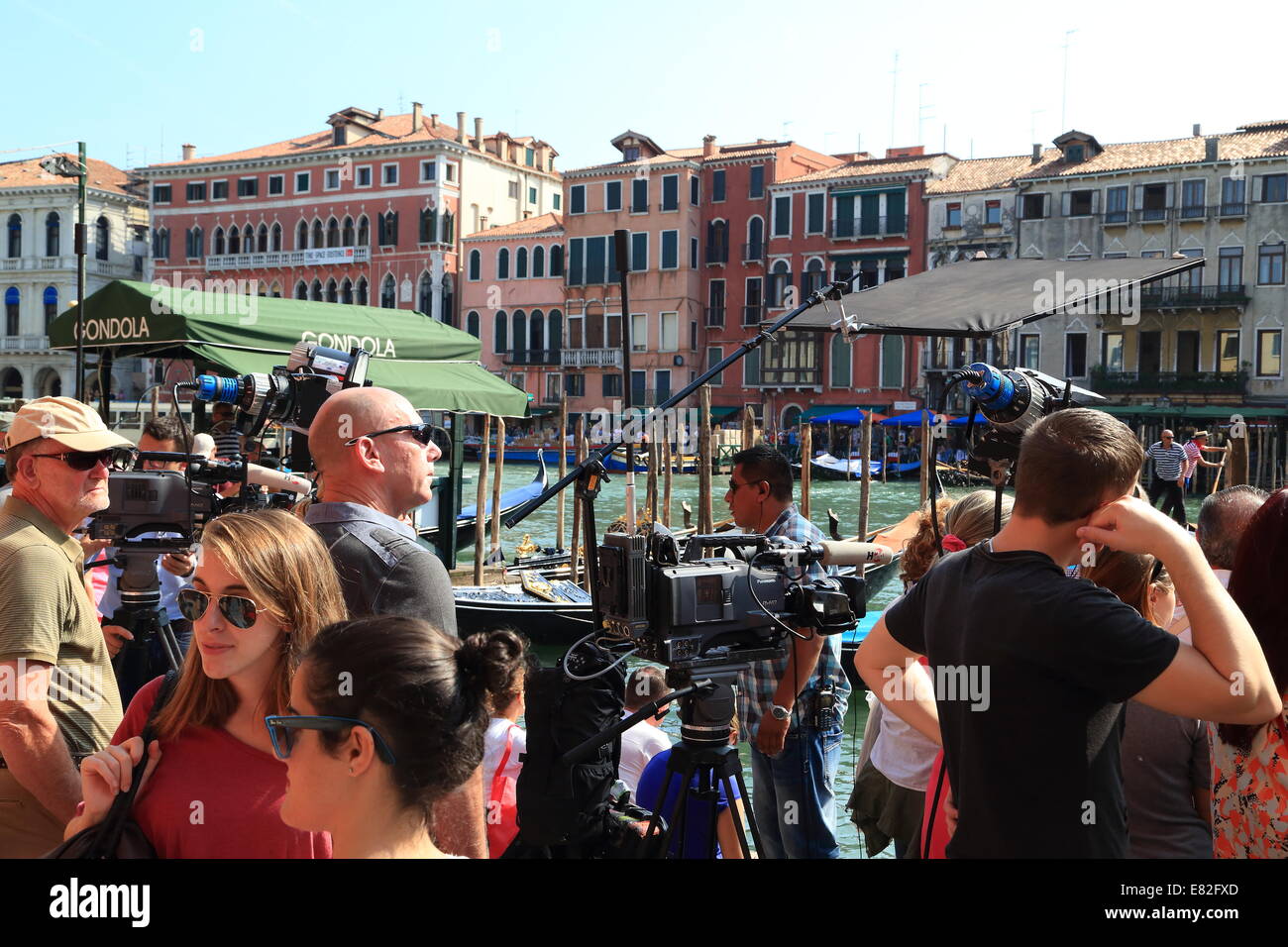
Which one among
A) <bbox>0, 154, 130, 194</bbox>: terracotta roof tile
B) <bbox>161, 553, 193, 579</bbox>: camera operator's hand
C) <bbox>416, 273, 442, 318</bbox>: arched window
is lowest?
<bbox>161, 553, 193, 579</bbox>: camera operator's hand

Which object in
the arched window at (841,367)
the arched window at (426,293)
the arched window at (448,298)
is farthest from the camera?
the arched window at (448,298)

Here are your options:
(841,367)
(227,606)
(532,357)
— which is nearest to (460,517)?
(227,606)

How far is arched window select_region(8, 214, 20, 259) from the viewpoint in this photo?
43500 millimetres

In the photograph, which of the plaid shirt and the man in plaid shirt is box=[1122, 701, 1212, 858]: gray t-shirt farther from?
the plaid shirt

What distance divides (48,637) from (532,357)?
42251 millimetres

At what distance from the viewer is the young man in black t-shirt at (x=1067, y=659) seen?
72.1 inches

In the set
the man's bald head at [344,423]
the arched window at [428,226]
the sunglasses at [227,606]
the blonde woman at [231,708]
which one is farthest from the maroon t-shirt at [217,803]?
the arched window at [428,226]

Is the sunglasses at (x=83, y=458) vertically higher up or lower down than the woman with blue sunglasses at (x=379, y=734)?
higher up

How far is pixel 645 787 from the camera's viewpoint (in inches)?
123

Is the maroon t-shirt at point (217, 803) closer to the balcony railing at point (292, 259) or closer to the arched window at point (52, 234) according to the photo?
the balcony railing at point (292, 259)

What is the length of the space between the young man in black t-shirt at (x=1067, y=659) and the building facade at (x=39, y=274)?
43207 millimetres

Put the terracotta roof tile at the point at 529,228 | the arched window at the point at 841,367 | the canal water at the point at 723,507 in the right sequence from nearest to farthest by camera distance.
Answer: the canal water at the point at 723,507
the arched window at the point at 841,367
the terracotta roof tile at the point at 529,228

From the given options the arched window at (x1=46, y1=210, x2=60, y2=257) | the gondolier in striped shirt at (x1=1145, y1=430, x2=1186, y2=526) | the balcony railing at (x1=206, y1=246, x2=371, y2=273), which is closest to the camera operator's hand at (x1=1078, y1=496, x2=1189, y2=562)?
the gondolier in striped shirt at (x1=1145, y1=430, x2=1186, y2=526)

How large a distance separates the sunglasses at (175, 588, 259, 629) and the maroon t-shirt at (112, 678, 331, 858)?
187 mm
